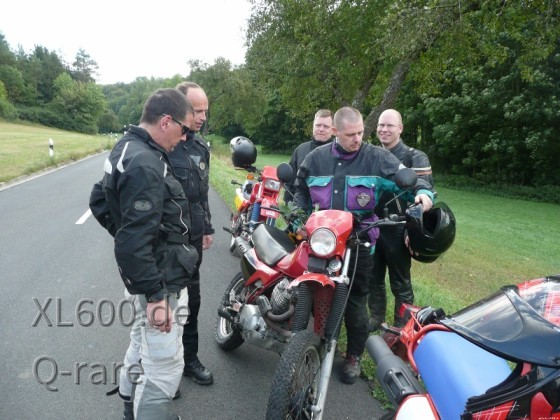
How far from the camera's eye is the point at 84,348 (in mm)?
3484

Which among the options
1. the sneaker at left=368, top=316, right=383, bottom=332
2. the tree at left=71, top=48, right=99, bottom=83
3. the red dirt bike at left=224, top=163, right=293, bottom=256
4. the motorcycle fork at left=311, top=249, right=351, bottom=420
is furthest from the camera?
the tree at left=71, top=48, right=99, bottom=83

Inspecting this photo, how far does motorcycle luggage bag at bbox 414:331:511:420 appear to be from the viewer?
153 cm

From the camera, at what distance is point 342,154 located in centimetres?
328

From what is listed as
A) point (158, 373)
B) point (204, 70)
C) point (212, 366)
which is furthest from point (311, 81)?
point (204, 70)

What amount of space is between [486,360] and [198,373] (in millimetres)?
2149

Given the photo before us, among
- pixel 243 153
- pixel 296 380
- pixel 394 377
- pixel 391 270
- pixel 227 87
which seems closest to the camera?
pixel 394 377

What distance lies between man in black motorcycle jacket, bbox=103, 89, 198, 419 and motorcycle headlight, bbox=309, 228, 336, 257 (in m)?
0.75

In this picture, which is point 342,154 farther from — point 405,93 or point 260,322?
point 405,93

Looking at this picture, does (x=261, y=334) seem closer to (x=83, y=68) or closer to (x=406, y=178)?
(x=406, y=178)

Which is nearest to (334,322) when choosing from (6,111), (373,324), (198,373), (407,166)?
(198,373)

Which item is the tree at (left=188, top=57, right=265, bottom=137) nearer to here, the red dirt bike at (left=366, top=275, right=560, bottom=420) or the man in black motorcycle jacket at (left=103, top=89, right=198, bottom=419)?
the man in black motorcycle jacket at (left=103, top=89, right=198, bottom=419)

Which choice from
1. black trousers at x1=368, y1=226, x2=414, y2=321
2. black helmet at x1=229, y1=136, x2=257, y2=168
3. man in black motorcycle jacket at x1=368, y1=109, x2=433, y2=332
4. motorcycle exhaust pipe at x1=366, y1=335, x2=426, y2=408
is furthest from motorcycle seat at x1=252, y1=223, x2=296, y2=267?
black helmet at x1=229, y1=136, x2=257, y2=168

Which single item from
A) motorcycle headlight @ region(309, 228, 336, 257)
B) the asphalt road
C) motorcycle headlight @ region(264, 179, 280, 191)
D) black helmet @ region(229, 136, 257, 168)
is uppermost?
black helmet @ region(229, 136, 257, 168)

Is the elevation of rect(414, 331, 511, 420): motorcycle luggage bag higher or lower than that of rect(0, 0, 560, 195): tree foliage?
lower
